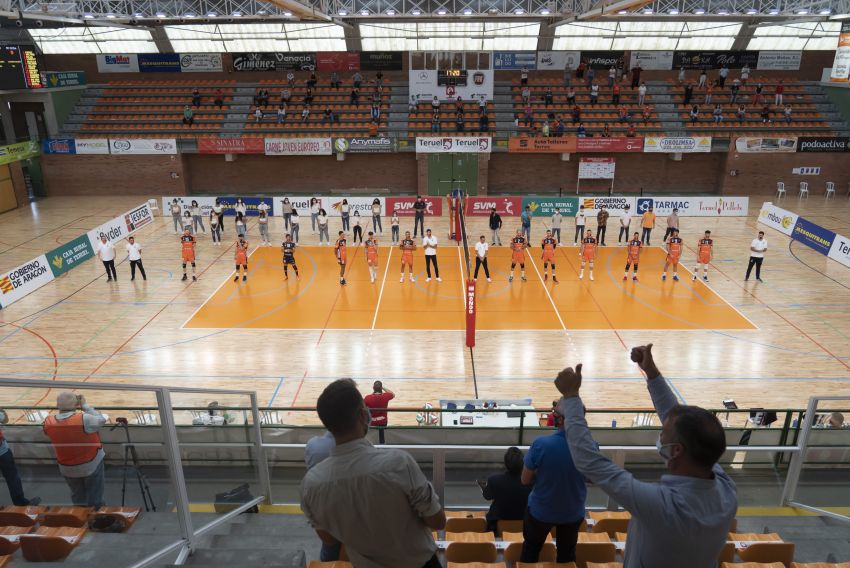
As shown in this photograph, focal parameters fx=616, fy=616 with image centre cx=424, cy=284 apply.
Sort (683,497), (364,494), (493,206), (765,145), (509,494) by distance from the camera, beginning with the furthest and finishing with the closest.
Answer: (765,145), (493,206), (509,494), (364,494), (683,497)

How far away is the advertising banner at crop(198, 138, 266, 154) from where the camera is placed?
108 ft

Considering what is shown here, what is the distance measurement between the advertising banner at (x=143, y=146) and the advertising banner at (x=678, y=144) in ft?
83.6

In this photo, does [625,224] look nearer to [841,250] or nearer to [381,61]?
[841,250]

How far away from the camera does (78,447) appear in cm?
412

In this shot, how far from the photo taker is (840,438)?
6098mm

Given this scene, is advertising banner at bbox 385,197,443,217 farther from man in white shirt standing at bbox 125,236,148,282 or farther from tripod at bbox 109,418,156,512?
tripod at bbox 109,418,156,512

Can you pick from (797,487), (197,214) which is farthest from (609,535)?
(197,214)

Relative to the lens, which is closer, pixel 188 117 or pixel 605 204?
pixel 605 204

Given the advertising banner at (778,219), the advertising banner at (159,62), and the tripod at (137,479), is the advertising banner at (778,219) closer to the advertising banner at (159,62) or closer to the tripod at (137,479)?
the tripod at (137,479)

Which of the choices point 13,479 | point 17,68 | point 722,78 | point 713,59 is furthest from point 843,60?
point 17,68

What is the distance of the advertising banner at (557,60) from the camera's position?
120ft

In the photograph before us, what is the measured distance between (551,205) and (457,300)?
12499mm

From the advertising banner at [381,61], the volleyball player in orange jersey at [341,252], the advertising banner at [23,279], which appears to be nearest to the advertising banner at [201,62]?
the advertising banner at [381,61]

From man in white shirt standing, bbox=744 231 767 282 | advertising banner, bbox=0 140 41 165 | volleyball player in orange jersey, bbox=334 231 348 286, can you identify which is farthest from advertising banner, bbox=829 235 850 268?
advertising banner, bbox=0 140 41 165
